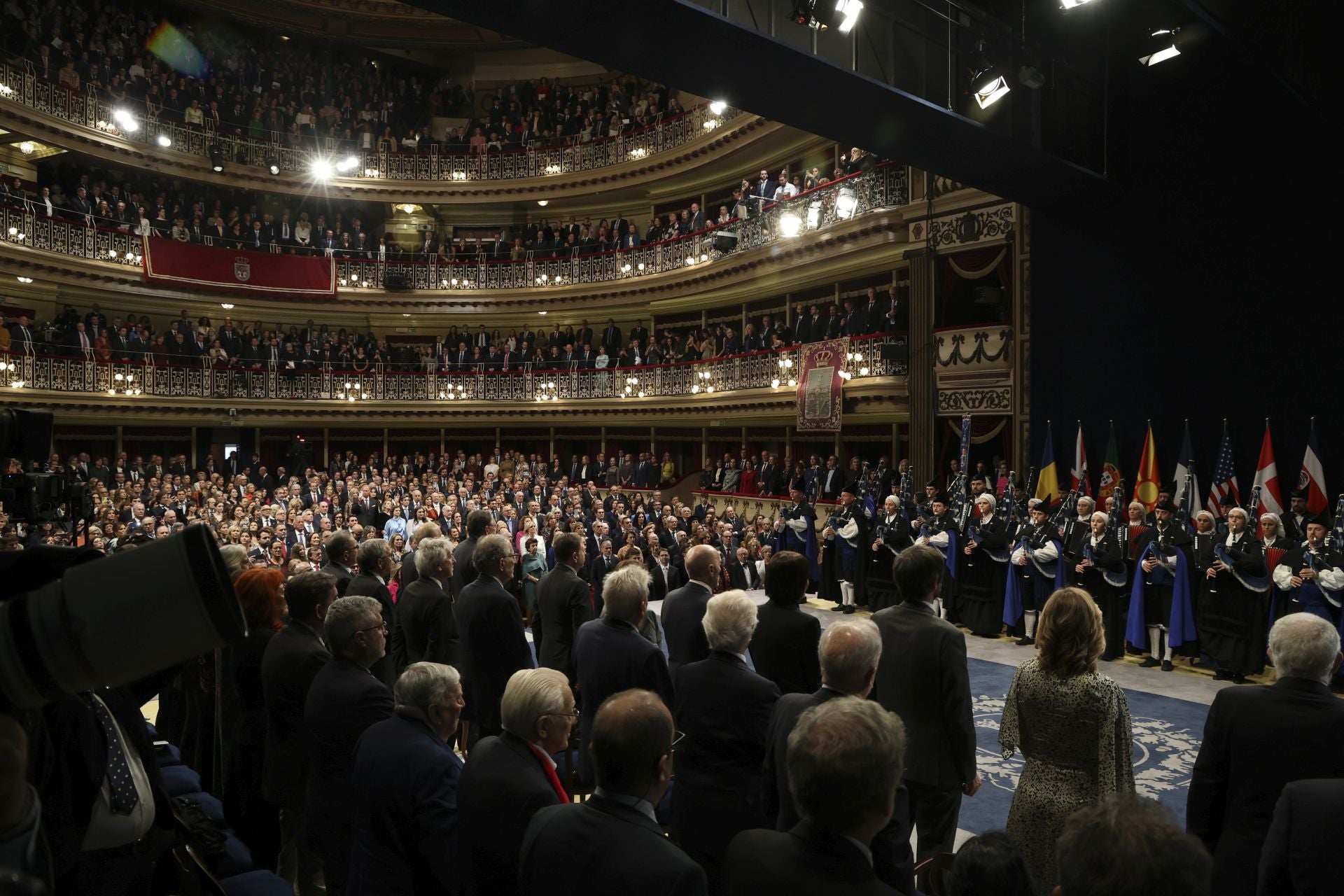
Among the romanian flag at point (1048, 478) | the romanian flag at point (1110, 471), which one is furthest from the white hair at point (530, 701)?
the romanian flag at point (1048, 478)

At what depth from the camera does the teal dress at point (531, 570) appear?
10203 millimetres

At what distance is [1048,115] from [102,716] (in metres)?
12.2

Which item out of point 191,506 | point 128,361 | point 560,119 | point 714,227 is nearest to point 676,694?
point 191,506

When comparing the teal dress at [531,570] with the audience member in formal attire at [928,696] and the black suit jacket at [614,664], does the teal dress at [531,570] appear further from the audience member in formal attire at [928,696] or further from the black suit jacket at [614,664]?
the audience member in formal attire at [928,696]

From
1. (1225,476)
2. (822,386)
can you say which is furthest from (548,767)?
(822,386)

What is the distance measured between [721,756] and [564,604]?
85.8 inches

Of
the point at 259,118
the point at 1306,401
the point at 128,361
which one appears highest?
the point at 259,118

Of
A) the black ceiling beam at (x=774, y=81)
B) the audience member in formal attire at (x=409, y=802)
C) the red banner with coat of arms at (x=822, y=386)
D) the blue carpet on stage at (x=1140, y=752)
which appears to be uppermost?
the black ceiling beam at (x=774, y=81)

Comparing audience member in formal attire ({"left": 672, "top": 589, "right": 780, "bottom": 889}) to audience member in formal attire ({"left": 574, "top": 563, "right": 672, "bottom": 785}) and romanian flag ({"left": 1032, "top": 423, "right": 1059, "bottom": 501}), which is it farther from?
romanian flag ({"left": 1032, "top": 423, "right": 1059, "bottom": 501})

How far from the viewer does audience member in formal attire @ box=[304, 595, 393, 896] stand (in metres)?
3.42

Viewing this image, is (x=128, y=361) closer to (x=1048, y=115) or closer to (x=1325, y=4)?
(x=1048, y=115)

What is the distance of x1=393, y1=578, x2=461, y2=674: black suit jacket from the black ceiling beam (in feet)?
17.5

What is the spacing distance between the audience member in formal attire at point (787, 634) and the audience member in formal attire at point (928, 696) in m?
0.32

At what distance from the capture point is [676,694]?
3707 mm
